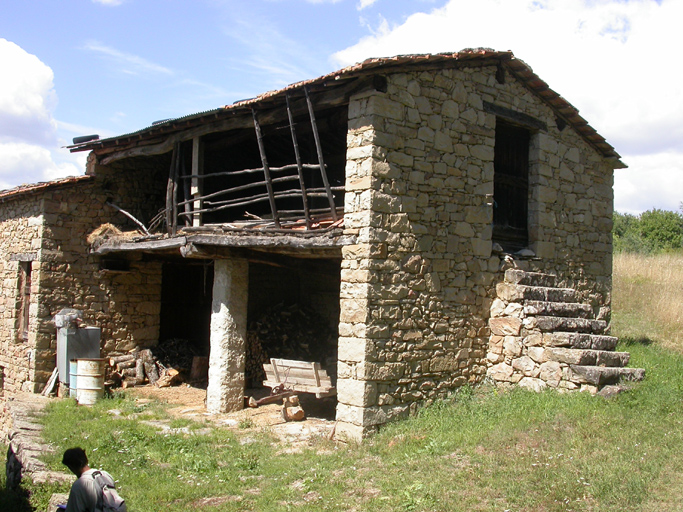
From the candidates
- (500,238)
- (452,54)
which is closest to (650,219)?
(500,238)

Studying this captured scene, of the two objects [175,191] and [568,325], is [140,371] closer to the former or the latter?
[175,191]

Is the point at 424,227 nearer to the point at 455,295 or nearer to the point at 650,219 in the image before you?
the point at 455,295

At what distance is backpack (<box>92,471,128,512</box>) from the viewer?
14.0ft

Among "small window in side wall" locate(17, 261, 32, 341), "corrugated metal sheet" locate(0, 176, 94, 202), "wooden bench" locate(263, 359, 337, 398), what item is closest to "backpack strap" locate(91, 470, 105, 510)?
"wooden bench" locate(263, 359, 337, 398)

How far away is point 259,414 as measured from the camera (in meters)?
9.11

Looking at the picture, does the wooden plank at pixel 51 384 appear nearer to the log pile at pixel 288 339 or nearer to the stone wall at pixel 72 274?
the stone wall at pixel 72 274

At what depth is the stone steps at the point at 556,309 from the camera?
26.3 ft

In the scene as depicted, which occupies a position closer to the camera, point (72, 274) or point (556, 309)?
point (556, 309)

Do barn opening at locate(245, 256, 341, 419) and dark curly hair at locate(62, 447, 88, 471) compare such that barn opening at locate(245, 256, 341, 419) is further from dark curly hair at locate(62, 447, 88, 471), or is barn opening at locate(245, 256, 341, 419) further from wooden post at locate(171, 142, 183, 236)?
dark curly hair at locate(62, 447, 88, 471)

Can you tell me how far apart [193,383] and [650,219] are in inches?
924

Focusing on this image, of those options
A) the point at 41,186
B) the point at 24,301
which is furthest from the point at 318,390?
the point at 24,301

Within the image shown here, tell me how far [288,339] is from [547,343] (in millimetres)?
5252

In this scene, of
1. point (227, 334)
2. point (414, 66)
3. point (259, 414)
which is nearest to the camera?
point (414, 66)

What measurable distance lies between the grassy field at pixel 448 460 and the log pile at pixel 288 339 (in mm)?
2500
